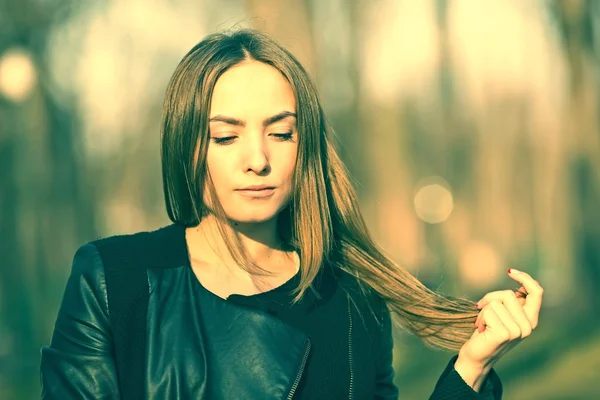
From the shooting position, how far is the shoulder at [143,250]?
2018mm

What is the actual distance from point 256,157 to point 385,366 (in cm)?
66

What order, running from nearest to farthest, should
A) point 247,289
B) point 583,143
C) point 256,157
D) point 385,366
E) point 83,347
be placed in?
point 83,347 < point 256,157 < point 247,289 < point 385,366 < point 583,143

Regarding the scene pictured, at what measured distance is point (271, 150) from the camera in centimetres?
212

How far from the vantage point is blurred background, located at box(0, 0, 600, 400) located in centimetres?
636

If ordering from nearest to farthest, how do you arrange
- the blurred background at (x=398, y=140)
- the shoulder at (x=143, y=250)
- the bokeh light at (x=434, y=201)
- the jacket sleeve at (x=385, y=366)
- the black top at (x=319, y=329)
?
the shoulder at (x=143, y=250)
the black top at (x=319, y=329)
the jacket sleeve at (x=385, y=366)
the blurred background at (x=398, y=140)
the bokeh light at (x=434, y=201)

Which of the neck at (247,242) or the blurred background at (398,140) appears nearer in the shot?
the neck at (247,242)

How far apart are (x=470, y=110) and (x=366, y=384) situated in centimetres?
509

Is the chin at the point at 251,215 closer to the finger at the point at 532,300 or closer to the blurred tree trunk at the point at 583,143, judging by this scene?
the finger at the point at 532,300

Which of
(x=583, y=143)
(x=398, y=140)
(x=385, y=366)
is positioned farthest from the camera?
(x=583, y=143)

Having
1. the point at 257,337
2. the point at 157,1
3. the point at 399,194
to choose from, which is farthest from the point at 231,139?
the point at 399,194

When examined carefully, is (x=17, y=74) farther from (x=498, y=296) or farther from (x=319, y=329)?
(x=498, y=296)

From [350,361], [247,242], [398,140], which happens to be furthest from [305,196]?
[398,140]

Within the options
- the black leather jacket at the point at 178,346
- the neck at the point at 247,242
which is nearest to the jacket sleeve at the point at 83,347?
the black leather jacket at the point at 178,346

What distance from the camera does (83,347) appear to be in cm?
193
